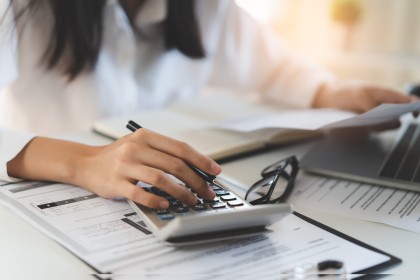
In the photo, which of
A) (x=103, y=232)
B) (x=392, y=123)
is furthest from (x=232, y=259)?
(x=392, y=123)

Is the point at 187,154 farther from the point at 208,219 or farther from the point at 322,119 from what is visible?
the point at 322,119

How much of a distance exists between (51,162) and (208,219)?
0.83ft

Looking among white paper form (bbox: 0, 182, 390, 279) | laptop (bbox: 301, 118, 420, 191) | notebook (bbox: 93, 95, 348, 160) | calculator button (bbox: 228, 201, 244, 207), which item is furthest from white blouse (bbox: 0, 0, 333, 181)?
calculator button (bbox: 228, 201, 244, 207)

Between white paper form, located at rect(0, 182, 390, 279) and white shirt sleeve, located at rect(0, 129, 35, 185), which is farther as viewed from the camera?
white shirt sleeve, located at rect(0, 129, 35, 185)

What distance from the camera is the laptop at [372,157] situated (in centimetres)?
68

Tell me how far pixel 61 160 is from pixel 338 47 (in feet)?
4.89

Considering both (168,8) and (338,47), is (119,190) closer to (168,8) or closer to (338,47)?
(168,8)

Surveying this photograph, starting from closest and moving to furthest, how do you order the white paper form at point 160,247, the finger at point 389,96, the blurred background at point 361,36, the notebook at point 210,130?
the white paper form at point 160,247 → the notebook at point 210,130 → the finger at point 389,96 → the blurred background at point 361,36

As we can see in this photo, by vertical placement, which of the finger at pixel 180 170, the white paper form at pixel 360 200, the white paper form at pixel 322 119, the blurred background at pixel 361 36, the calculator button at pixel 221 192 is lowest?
the calculator button at pixel 221 192

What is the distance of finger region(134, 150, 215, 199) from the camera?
0.54 meters

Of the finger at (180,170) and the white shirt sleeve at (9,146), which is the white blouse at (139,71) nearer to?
the white shirt sleeve at (9,146)

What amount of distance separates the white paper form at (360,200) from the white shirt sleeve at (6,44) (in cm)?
48

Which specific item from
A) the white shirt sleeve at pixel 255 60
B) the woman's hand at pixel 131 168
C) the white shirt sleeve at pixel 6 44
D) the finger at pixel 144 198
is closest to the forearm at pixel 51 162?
the woman's hand at pixel 131 168

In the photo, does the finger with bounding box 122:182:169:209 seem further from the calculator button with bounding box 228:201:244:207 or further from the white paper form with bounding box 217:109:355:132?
the white paper form with bounding box 217:109:355:132
